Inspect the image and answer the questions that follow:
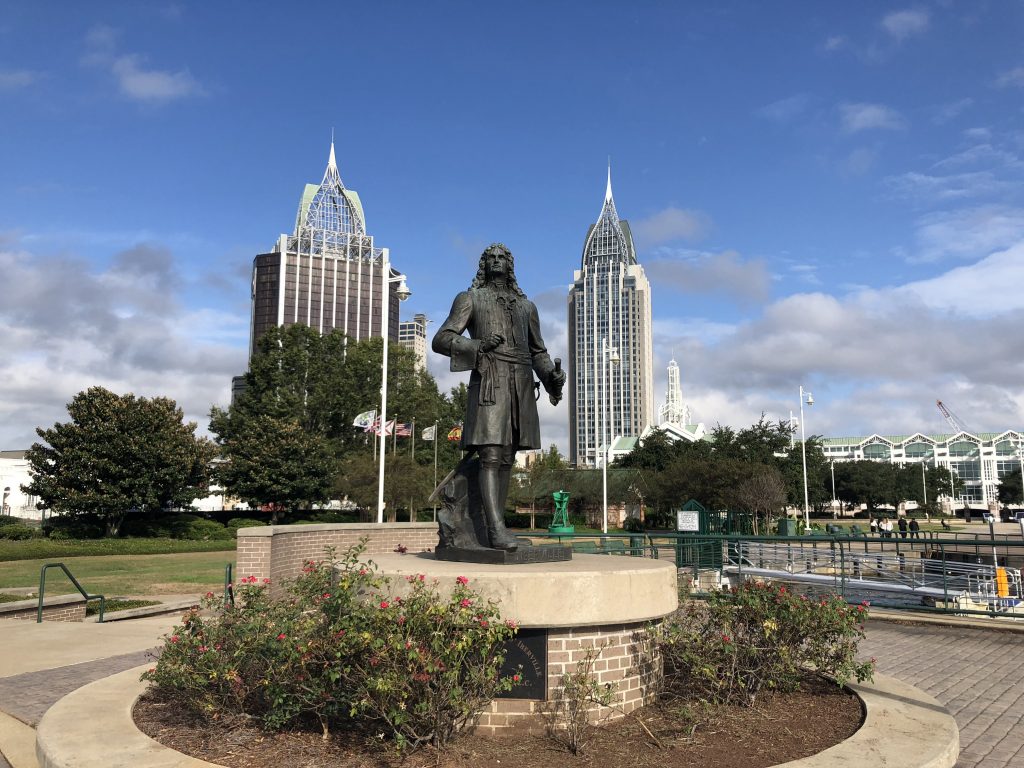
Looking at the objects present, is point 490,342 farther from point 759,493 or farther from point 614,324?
point 614,324

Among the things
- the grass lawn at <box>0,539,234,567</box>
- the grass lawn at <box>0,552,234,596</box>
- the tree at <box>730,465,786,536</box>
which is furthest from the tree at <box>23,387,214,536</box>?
the tree at <box>730,465,786,536</box>

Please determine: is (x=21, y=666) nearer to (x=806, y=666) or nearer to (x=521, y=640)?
(x=521, y=640)

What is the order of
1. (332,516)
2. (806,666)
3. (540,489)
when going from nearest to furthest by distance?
(806,666)
(332,516)
(540,489)

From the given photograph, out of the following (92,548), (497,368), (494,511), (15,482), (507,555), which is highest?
(497,368)

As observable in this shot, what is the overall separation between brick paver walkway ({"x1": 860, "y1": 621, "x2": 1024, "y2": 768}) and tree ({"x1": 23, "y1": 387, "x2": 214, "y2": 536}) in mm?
34595

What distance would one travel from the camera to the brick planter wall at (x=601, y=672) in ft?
17.3

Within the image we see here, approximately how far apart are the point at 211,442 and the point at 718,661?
4002 cm

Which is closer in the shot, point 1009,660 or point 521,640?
point 521,640

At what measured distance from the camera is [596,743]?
498cm

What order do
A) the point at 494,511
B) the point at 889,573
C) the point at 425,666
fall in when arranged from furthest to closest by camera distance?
the point at 889,573
the point at 494,511
the point at 425,666

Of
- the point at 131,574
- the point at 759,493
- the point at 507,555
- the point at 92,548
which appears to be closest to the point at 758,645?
the point at 507,555

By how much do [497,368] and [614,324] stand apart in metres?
168

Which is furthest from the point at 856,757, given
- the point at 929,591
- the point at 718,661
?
the point at 929,591

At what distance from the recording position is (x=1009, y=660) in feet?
29.9
